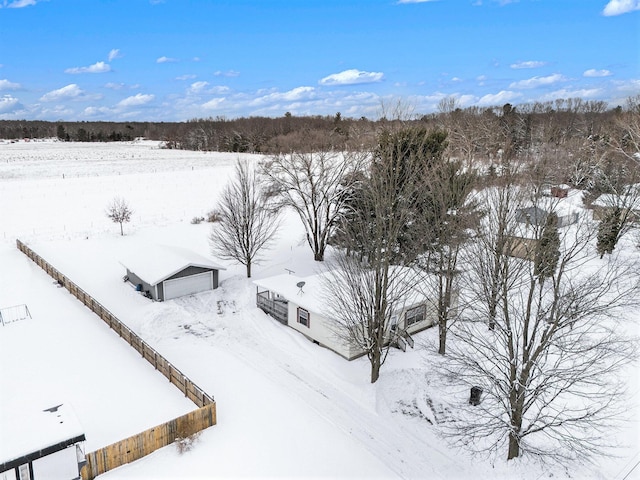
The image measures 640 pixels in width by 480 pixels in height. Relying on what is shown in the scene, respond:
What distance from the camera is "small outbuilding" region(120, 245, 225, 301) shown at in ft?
77.6

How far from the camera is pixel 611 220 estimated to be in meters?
23.7

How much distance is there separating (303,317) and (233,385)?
5.07m

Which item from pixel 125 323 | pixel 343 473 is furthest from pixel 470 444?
pixel 125 323

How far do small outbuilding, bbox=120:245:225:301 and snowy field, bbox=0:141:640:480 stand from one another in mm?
605

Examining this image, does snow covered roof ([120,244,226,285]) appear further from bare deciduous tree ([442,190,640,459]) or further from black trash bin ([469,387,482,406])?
black trash bin ([469,387,482,406])

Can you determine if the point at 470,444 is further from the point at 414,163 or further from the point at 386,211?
the point at 414,163

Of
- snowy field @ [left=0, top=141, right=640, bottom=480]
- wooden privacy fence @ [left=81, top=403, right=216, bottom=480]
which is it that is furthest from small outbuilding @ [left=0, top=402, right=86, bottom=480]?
wooden privacy fence @ [left=81, top=403, right=216, bottom=480]

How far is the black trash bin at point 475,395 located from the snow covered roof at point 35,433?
1226 centimetres

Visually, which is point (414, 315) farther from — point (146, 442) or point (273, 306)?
point (146, 442)

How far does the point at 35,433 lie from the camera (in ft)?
35.2

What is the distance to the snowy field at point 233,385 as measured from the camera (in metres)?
12.9

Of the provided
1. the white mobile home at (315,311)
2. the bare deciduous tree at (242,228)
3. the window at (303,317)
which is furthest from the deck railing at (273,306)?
the bare deciduous tree at (242,228)

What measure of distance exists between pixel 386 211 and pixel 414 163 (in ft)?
15.4

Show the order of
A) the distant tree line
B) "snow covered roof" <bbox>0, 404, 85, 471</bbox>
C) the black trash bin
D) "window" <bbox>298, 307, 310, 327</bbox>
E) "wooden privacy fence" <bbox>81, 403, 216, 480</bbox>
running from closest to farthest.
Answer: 1. "snow covered roof" <bbox>0, 404, 85, 471</bbox>
2. "wooden privacy fence" <bbox>81, 403, 216, 480</bbox>
3. the black trash bin
4. "window" <bbox>298, 307, 310, 327</bbox>
5. the distant tree line
